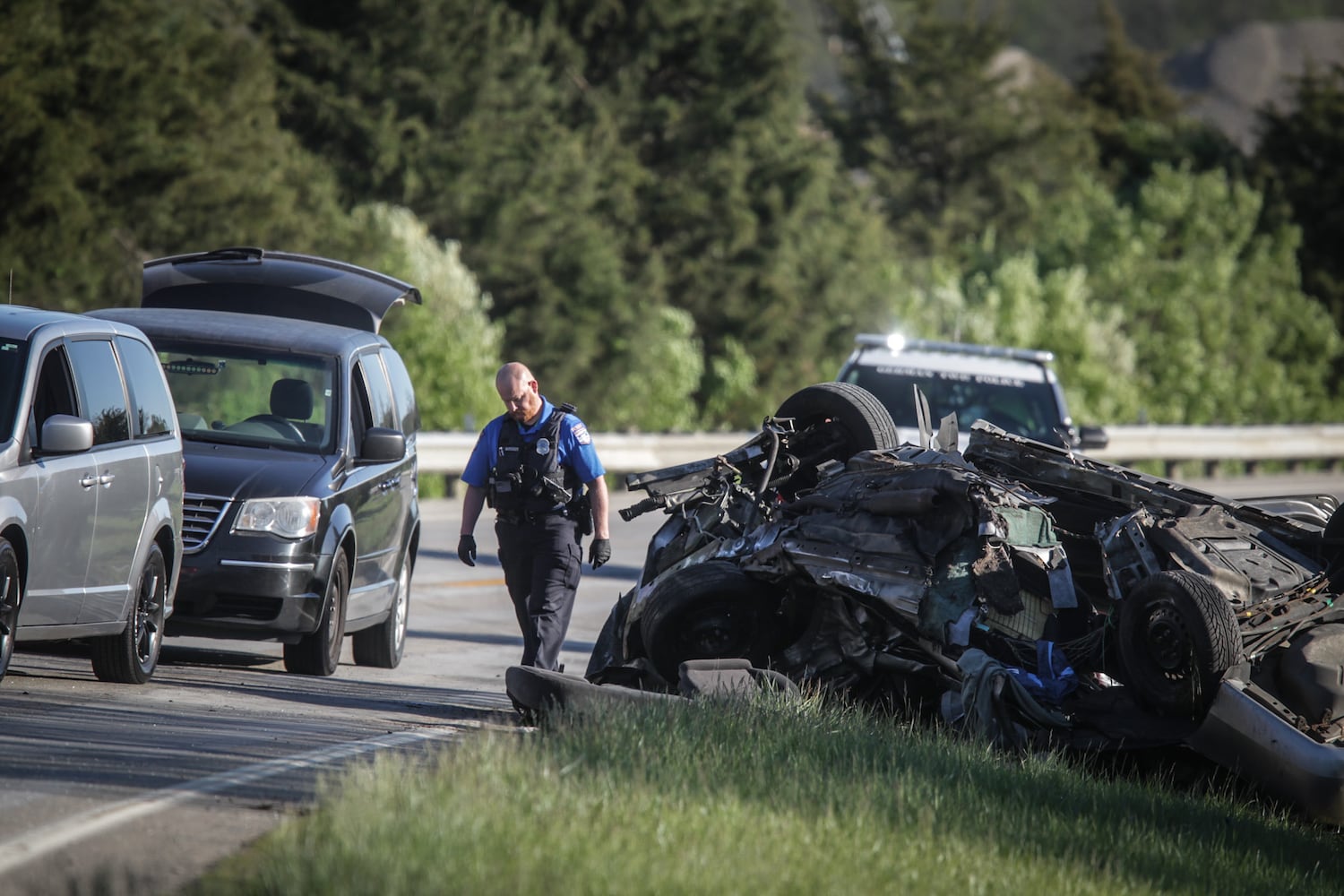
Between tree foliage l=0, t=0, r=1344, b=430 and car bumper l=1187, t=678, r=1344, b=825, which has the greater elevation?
tree foliage l=0, t=0, r=1344, b=430

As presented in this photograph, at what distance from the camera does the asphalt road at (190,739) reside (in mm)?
5875

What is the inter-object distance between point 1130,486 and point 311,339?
4.98m

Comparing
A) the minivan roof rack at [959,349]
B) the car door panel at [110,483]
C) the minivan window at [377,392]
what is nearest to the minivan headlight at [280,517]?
the car door panel at [110,483]

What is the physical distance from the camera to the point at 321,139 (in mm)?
44250

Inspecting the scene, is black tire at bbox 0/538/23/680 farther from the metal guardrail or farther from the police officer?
the metal guardrail

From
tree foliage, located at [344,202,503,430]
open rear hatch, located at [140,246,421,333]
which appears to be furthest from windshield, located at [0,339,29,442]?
tree foliage, located at [344,202,503,430]

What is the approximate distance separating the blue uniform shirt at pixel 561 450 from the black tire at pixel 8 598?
2.72 m

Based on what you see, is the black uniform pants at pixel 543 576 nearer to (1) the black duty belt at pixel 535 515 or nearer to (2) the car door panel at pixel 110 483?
(1) the black duty belt at pixel 535 515

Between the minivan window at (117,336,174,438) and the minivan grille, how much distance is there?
578mm

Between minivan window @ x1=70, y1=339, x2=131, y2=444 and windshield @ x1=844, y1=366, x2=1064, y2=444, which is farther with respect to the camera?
windshield @ x1=844, y1=366, x2=1064, y2=444

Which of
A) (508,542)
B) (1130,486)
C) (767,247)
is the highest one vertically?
(767,247)

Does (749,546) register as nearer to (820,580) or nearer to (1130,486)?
(820,580)

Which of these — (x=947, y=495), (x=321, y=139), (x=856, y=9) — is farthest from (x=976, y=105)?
(x=947, y=495)

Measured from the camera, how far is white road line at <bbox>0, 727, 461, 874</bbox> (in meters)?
5.85
